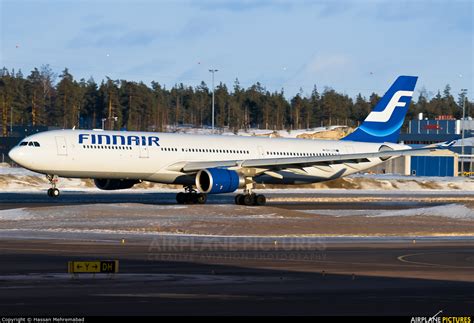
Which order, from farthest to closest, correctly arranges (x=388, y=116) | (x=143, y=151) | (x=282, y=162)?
(x=388, y=116) < (x=282, y=162) < (x=143, y=151)

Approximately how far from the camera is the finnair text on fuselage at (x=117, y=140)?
51.7 m

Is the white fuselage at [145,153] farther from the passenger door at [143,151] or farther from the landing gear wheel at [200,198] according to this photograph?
the landing gear wheel at [200,198]

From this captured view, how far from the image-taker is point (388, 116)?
66812mm

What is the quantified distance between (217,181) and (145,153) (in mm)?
4450

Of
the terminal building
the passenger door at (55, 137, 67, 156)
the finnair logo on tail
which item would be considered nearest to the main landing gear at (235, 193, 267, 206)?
the passenger door at (55, 137, 67, 156)

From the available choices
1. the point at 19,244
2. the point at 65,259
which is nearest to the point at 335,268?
the point at 65,259

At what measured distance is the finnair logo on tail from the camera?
6662 cm

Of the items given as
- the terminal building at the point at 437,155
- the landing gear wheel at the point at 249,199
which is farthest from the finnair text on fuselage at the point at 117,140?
the terminal building at the point at 437,155

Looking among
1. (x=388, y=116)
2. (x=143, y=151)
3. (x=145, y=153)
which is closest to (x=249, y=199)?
(x=145, y=153)

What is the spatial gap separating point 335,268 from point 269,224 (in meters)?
15.5

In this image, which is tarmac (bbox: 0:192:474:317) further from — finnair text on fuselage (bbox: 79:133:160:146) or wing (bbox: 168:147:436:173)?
wing (bbox: 168:147:436:173)

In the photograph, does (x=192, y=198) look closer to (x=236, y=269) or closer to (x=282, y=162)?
(x=282, y=162)

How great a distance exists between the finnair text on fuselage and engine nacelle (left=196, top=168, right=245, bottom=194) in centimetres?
339

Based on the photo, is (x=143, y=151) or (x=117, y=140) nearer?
(x=117, y=140)
